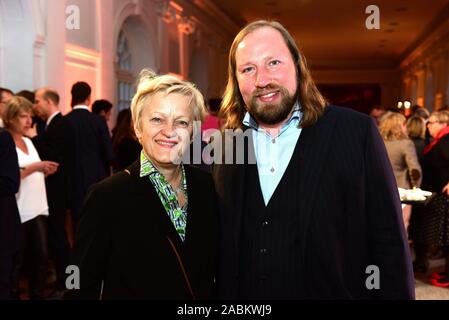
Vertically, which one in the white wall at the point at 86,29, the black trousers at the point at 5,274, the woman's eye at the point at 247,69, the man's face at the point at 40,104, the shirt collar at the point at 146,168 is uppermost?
the white wall at the point at 86,29

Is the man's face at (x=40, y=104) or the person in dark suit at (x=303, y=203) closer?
the person in dark suit at (x=303, y=203)

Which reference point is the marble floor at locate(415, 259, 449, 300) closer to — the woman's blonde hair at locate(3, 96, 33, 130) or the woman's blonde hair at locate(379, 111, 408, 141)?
the woman's blonde hair at locate(379, 111, 408, 141)

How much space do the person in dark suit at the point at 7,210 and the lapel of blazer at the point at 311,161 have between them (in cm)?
221

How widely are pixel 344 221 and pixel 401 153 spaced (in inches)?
159

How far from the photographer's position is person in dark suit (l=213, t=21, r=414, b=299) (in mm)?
1817

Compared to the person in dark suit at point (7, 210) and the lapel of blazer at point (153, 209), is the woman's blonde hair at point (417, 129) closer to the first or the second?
the person in dark suit at point (7, 210)

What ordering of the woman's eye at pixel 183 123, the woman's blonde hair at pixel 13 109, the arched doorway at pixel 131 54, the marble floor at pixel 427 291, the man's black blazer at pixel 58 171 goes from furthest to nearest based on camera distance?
1. the arched doorway at pixel 131 54
2. the marble floor at pixel 427 291
3. the man's black blazer at pixel 58 171
4. the woman's blonde hair at pixel 13 109
5. the woman's eye at pixel 183 123

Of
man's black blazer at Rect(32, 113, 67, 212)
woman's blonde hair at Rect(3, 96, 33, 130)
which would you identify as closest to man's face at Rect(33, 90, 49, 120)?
man's black blazer at Rect(32, 113, 67, 212)

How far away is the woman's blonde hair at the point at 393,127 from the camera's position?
5.67 m

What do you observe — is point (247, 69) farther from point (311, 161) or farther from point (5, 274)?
point (5, 274)

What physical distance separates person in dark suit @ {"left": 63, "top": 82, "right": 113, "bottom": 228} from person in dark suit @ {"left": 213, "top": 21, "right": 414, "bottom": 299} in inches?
128

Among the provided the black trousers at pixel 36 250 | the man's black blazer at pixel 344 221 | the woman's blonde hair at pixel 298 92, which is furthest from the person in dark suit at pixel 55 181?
the man's black blazer at pixel 344 221

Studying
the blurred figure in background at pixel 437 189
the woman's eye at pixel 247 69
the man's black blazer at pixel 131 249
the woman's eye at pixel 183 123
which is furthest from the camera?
the blurred figure in background at pixel 437 189

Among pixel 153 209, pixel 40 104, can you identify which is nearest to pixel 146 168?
pixel 153 209
